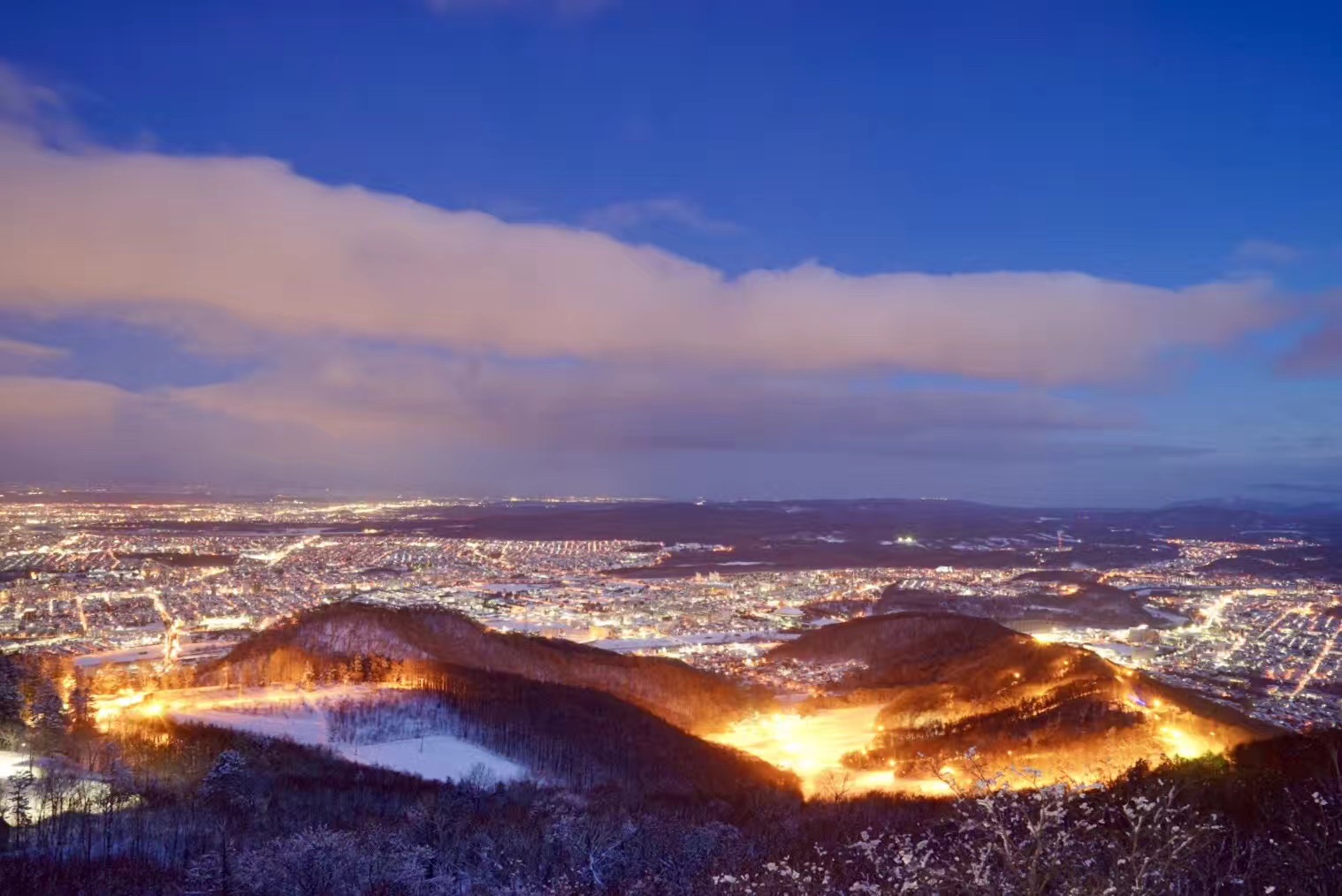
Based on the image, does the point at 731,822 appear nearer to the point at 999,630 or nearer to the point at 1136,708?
the point at 1136,708

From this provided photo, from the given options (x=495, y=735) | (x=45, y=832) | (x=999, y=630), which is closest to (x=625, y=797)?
(x=495, y=735)

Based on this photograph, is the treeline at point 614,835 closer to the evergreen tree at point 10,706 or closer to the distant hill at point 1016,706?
the evergreen tree at point 10,706

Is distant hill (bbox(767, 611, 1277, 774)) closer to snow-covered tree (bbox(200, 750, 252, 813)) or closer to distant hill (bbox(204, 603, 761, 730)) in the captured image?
distant hill (bbox(204, 603, 761, 730))

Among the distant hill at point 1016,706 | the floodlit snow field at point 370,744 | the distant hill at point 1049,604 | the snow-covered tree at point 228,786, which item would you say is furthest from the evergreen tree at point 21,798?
the distant hill at point 1049,604

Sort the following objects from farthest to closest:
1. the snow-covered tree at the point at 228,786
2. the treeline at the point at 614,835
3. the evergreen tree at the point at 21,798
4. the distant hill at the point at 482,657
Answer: the distant hill at the point at 482,657 < the snow-covered tree at the point at 228,786 < the evergreen tree at the point at 21,798 < the treeline at the point at 614,835

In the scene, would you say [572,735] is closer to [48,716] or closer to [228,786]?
[228,786]

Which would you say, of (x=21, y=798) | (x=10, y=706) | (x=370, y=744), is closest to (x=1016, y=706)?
(x=370, y=744)

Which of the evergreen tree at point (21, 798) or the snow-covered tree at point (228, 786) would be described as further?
A: the snow-covered tree at point (228, 786)
